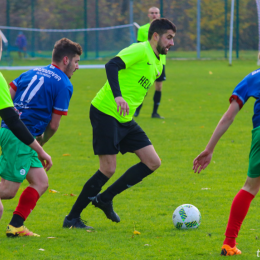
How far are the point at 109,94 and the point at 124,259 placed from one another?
1.68m

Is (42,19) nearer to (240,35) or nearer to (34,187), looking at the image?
(240,35)

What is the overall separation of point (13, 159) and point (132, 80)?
4.75ft

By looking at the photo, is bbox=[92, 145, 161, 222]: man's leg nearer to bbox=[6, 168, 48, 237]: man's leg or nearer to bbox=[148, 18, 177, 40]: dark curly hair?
bbox=[6, 168, 48, 237]: man's leg

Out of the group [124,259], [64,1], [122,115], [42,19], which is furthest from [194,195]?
[64,1]

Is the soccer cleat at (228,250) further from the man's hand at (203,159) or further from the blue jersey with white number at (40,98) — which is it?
the blue jersey with white number at (40,98)

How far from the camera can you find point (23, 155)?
3971 millimetres

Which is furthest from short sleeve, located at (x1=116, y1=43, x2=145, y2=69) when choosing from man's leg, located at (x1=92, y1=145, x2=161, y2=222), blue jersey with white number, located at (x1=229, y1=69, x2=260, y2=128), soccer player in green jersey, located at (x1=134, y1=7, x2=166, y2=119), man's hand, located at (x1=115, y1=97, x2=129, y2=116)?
soccer player in green jersey, located at (x1=134, y1=7, x2=166, y2=119)

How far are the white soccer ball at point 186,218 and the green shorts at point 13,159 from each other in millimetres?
1474

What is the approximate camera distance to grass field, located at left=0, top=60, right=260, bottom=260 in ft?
12.7

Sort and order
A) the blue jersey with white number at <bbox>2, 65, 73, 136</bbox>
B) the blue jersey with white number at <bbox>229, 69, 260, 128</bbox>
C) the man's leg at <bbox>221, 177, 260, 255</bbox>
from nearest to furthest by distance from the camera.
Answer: the blue jersey with white number at <bbox>229, 69, 260, 128</bbox>
the man's leg at <bbox>221, 177, 260, 255</bbox>
the blue jersey with white number at <bbox>2, 65, 73, 136</bbox>

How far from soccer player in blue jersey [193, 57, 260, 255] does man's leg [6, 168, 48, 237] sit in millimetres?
1461

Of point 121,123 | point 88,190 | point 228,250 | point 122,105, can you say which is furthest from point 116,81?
point 228,250

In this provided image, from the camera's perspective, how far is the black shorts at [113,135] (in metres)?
4.44

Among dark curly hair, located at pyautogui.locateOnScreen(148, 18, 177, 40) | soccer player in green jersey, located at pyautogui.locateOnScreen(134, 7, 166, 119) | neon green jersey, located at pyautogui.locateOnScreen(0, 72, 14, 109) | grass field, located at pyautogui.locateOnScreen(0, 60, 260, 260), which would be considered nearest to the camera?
neon green jersey, located at pyautogui.locateOnScreen(0, 72, 14, 109)
